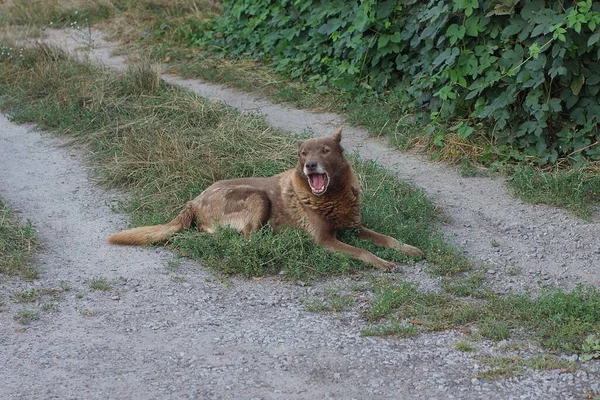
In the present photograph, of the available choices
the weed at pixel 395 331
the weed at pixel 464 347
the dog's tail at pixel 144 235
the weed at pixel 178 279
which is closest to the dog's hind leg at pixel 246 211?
the dog's tail at pixel 144 235

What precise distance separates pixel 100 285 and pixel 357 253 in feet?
6.99

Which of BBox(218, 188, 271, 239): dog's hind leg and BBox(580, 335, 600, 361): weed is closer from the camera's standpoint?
BBox(580, 335, 600, 361): weed

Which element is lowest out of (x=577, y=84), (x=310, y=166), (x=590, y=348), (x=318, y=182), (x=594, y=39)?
(x=590, y=348)

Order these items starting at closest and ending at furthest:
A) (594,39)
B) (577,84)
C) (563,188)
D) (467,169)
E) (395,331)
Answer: (395,331), (594,39), (563,188), (577,84), (467,169)

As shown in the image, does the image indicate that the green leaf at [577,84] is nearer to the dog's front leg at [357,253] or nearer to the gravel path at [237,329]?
the gravel path at [237,329]

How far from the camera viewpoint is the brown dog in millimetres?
7574

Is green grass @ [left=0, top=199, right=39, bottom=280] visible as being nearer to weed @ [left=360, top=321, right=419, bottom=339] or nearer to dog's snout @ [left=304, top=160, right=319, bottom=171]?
dog's snout @ [left=304, top=160, right=319, bottom=171]

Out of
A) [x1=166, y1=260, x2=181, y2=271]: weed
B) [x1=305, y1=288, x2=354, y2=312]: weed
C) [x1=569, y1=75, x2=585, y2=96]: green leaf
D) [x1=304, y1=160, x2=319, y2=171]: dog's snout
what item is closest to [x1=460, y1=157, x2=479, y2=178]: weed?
[x1=569, y1=75, x2=585, y2=96]: green leaf

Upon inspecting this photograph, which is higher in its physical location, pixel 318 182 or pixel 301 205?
pixel 318 182

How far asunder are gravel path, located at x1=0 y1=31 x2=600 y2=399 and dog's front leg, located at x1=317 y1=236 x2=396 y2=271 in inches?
8.0

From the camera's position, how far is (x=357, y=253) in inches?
287

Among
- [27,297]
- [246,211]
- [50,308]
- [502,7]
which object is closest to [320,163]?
[246,211]

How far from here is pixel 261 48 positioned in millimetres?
13445

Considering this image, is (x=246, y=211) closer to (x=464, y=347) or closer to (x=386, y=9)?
(x=464, y=347)
